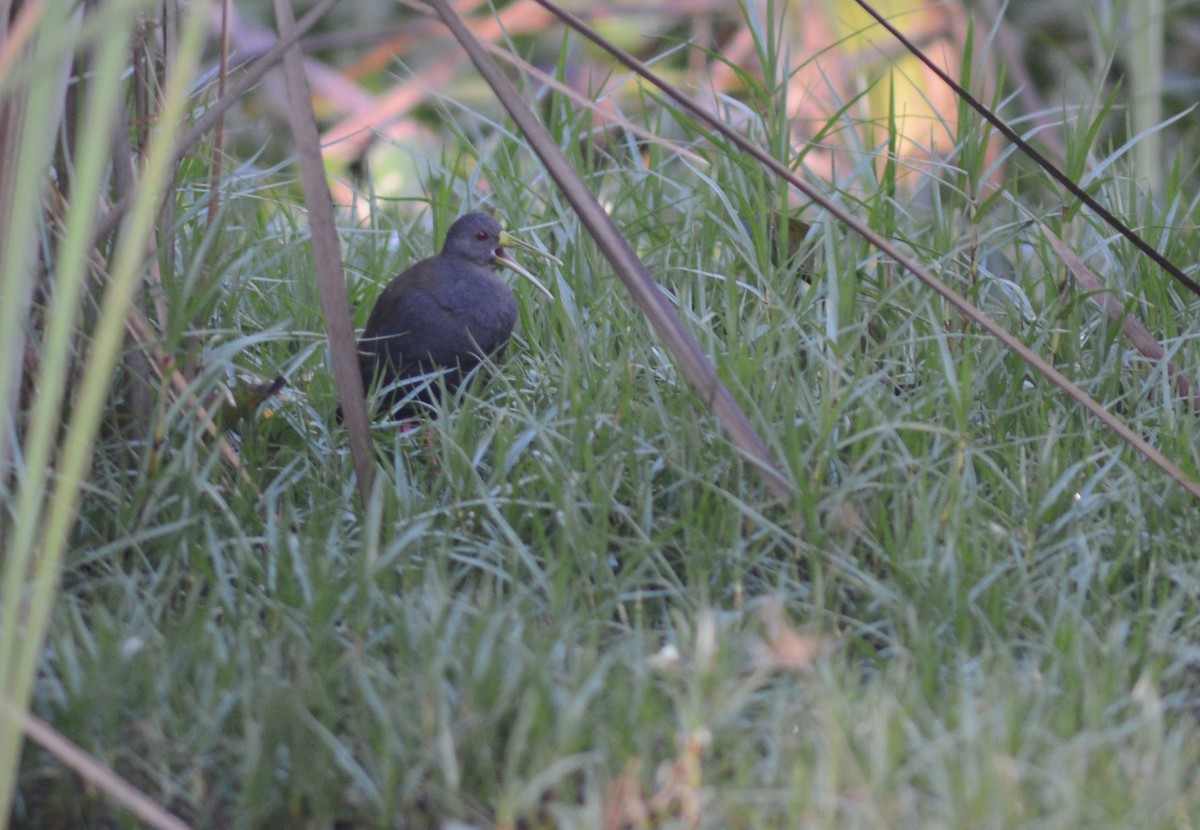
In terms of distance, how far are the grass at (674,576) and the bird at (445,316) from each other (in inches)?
3.5

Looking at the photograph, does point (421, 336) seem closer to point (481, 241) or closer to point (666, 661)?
point (481, 241)

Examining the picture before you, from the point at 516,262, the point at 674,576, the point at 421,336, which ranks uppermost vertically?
the point at 516,262

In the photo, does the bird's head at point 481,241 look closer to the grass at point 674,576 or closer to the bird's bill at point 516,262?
the bird's bill at point 516,262

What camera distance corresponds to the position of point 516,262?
3340 millimetres

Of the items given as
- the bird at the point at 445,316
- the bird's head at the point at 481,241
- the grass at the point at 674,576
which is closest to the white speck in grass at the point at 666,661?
the grass at the point at 674,576

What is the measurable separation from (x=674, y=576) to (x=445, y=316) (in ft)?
3.85

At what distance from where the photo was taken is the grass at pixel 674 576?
5.43ft

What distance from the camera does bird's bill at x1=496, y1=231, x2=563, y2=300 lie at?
3.12m

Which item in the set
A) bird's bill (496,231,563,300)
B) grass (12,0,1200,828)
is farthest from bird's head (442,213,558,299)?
grass (12,0,1200,828)

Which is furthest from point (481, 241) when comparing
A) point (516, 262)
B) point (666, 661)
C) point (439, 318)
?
point (666, 661)

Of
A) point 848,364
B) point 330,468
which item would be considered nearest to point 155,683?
point 330,468

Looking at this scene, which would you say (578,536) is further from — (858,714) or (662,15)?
(662,15)

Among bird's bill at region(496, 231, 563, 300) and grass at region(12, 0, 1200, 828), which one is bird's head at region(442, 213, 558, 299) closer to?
bird's bill at region(496, 231, 563, 300)

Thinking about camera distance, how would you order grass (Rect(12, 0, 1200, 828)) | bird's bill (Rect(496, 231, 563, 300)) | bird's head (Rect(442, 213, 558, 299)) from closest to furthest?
grass (Rect(12, 0, 1200, 828))
bird's bill (Rect(496, 231, 563, 300))
bird's head (Rect(442, 213, 558, 299))
